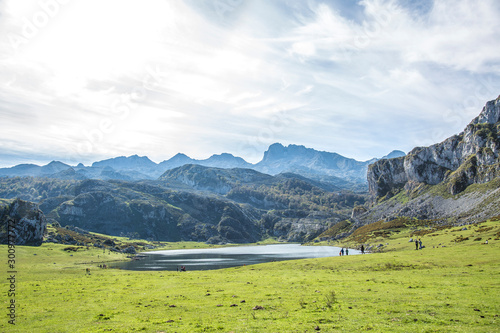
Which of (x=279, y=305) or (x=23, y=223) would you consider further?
(x=23, y=223)

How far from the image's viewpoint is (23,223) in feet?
559

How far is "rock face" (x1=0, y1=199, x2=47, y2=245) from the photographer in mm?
161000

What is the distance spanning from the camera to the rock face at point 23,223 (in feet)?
528

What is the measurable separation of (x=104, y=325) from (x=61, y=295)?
18.4 meters

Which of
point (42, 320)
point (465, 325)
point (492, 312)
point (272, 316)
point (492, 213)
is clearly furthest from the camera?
point (492, 213)

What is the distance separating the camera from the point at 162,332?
70.0ft

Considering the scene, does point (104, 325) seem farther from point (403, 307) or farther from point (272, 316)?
point (403, 307)

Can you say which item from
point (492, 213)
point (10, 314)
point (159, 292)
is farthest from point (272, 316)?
point (492, 213)

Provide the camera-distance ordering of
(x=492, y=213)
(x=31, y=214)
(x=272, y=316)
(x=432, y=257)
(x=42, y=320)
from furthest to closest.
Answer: (x=31, y=214), (x=492, y=213), (x=432, y=257), (x=42, y=320), (x=272, y=316)

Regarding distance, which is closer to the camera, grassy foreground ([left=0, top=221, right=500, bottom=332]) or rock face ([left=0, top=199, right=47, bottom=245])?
grassy foreground ([left=0, top=221, right=500, bottom=332])

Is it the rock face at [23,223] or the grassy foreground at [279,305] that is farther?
the rock face at [23,223]

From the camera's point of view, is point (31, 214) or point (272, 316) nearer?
point (272, 316)

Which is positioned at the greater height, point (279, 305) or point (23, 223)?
point (279, 305)

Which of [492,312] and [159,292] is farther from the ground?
[492,312]
